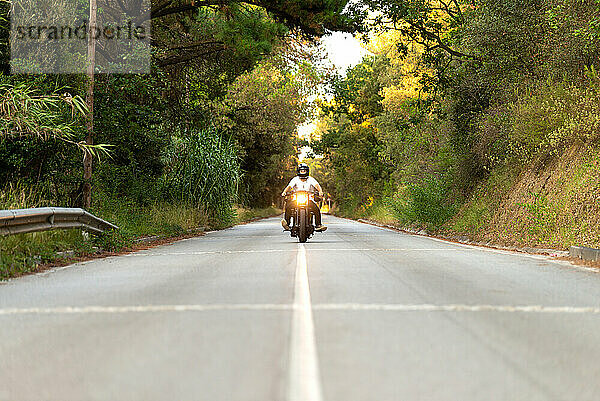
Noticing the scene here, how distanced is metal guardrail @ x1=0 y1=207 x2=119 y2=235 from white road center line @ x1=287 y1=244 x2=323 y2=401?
556 centimetres

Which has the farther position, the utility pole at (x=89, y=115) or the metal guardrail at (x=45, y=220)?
the utility pole at (x=89, y=115)

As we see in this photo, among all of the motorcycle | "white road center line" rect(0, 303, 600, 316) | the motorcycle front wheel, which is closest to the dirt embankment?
the motorcycle

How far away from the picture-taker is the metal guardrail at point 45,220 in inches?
445

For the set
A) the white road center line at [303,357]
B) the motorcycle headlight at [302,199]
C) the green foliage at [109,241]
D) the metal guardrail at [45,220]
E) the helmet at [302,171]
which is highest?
the helmet at [302,171]

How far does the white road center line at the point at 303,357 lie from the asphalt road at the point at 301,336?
0.02 m

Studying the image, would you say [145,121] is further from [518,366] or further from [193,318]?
[518,366]

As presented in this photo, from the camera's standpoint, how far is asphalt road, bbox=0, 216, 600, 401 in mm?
4527

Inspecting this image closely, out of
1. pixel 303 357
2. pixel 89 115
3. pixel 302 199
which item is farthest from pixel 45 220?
pixel 303 357

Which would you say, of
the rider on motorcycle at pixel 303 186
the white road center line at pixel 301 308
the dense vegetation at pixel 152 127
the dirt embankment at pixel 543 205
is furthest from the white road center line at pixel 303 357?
the rider on motorcycle at pixel 303 186

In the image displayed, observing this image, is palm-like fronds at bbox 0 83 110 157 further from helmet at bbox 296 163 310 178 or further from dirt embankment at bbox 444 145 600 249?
dirt embankment at bbox 444 145 600 249

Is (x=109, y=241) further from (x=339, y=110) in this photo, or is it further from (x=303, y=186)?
(x=339, y=110)

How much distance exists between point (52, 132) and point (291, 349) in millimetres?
11206

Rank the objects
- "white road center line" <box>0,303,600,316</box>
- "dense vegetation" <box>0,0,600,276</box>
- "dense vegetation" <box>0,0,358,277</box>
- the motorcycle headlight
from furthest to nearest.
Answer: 1. the motorcycle headlight
2. "dense vegetation" <box>0,0,600,276</box>
3. "dense vegetation" <box>0,0,358,277</box>
4. "white road center line" <box>0,303,600,316</box>

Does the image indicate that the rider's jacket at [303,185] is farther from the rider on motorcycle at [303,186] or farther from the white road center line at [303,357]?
the white road center line at [303,357]
